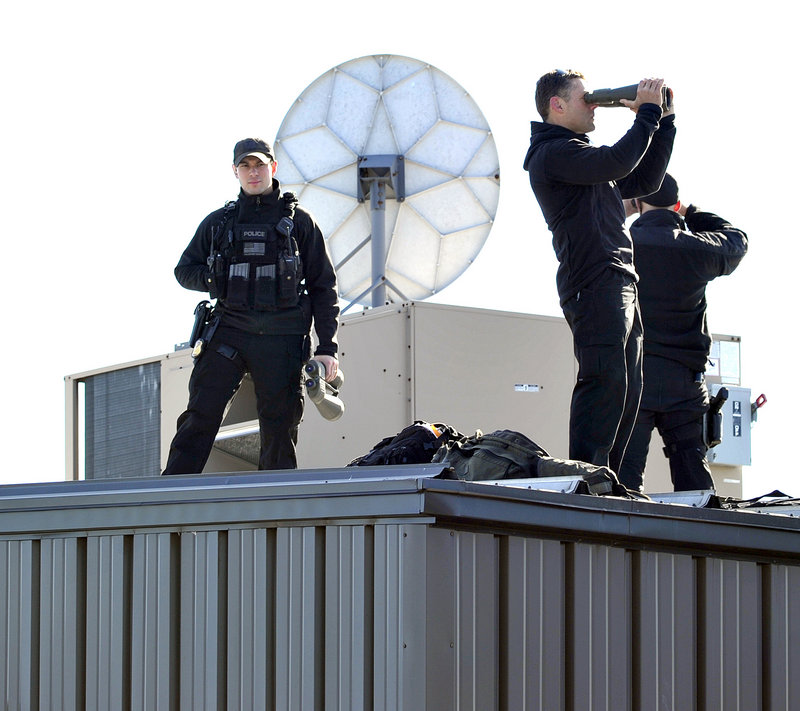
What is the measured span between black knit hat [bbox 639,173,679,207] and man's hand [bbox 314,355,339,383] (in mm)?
1731

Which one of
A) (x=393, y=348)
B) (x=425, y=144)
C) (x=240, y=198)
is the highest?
(x=425, y=144)

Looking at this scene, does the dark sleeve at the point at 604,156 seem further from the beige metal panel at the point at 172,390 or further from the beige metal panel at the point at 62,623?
the beige metal panel at the point at 172,390

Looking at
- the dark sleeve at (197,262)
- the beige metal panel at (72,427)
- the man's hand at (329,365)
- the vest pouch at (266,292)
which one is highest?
the dark sleeve at (197,262)

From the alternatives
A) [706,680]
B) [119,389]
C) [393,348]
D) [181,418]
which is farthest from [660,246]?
[119,389]

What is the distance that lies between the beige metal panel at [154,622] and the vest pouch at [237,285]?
253 centimetres

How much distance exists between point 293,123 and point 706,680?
867cm

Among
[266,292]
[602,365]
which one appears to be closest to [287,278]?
[266,292]

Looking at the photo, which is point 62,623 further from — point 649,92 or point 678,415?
point 678,415

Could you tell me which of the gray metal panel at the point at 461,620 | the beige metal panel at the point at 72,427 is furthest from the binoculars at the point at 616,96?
the beige metal panel at the point at 72,427

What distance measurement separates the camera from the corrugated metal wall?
3.64 m

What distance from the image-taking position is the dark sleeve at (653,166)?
576 centimetres

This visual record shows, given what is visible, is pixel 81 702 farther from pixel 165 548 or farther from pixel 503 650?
pixel 503 650

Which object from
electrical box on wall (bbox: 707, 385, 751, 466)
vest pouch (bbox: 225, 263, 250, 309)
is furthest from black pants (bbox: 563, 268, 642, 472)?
electrical box on wall (bbox: 707, 385, 751, 466)

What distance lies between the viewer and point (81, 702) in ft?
13.4
